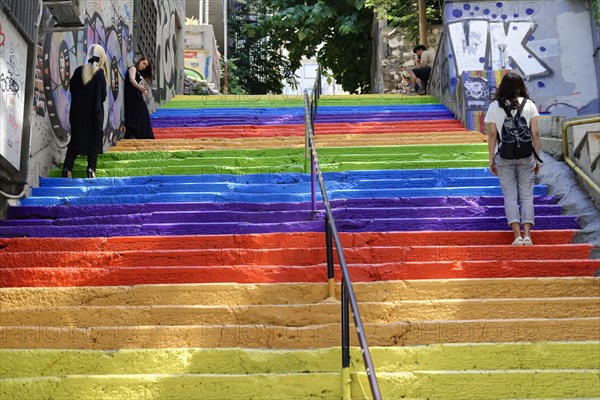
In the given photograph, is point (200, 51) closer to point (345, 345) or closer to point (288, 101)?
point (288, 101)

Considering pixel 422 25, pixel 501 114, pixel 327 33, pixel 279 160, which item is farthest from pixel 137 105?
pixel 327 33

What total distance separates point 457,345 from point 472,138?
20.6ft

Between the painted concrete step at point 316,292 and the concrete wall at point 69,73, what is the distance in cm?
304

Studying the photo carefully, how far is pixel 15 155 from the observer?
740 centimetres

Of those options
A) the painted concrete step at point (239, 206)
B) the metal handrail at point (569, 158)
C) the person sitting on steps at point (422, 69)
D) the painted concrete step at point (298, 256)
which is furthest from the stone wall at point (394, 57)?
the painted concrete step at point (298, 256)

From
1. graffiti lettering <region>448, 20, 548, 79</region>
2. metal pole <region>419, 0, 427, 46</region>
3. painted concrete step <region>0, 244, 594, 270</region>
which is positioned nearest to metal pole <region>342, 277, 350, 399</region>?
painted concrete step <region>0, 244, 594, 270</region>

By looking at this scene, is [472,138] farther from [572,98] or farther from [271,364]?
[271,364]

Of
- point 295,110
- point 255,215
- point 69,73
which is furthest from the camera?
point 295,110

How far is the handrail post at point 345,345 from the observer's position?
3.90 metres

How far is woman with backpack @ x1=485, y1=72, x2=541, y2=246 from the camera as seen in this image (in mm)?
6383

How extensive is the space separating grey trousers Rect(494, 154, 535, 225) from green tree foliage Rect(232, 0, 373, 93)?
1562 centimetres

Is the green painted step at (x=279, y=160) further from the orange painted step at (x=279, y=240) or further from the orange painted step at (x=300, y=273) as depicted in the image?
the orange painted step at (x=300, y=273)

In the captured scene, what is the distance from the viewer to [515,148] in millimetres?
6383

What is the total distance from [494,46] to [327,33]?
9.48 meters
